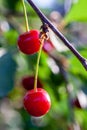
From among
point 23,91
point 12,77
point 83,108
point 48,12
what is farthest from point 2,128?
point 12,77

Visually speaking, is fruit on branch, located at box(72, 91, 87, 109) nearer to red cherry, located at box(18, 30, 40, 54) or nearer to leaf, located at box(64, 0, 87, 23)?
leaf, located at box(64, 0, 87, 23)

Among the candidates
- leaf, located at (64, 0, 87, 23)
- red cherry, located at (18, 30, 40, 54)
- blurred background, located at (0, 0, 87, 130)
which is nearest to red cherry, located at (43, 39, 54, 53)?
blurred background, located at (0, 0, 87, 130)

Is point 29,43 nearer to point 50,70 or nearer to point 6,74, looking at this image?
point 6,74

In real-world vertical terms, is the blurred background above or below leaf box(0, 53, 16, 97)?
above

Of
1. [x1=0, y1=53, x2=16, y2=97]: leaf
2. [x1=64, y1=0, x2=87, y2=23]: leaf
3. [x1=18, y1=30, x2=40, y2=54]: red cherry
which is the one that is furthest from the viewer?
[x1=64, y1=0, x2=87, y2=23]: leaf

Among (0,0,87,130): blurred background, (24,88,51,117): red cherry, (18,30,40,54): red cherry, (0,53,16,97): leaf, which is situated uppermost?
(0,0,87,130): blurred background

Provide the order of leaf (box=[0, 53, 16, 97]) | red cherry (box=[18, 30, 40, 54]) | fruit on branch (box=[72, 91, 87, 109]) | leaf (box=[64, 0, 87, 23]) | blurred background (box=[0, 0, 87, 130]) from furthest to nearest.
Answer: fruit on branch (box=[72, 91, 87, 109])
leaf (box=[64, 0, 87, 23])
blurred background (box=[0, 0, 87, 130])
leaf (box=[0, 53, 16, 97])
red cherry (box=[18, 30, 40, 54])
